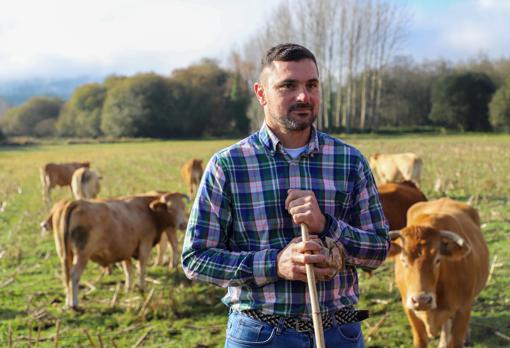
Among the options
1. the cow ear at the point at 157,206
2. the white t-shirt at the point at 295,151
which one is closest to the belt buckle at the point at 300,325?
the white t-shirt at the point at 295,151

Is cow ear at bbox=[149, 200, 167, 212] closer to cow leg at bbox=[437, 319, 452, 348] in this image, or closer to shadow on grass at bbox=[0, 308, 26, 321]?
shadow on grass at bbox=[0, 308, 26, 321]

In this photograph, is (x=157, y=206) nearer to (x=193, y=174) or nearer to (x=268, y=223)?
(x=268, y=223)

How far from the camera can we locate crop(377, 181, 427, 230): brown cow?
846cm

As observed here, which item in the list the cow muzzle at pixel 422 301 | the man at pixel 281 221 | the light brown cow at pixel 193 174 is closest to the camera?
the man at pixel 281 221

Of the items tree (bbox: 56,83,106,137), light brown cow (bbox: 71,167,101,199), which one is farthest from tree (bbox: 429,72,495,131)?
light brown cow (bbox: 71,167,101,199)

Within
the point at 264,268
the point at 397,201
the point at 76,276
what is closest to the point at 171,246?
the point at 76,276

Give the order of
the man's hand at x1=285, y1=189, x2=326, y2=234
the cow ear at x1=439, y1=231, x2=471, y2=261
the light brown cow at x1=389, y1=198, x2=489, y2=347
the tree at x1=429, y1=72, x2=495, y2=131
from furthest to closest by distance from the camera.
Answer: the tree at x1=429, y1=72, x2=495, y2=131
the cow ear at x1=439, y1=231, x2=471, y2=261
the light brown cow at x1=389, y1=198, x2=489, y2=347
the man's hand at x1=285, y1=189, x2=326, y2=234

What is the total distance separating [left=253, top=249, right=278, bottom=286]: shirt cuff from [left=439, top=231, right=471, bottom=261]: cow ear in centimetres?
330

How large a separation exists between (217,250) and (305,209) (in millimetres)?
457

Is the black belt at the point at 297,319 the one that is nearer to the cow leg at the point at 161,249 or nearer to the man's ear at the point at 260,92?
the man's ear at the point at 260,92

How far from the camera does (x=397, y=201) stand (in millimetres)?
8617

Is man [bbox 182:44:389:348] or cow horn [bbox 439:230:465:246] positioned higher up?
man [bbox 182:44:389:348]

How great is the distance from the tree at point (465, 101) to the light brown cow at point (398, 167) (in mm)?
45994

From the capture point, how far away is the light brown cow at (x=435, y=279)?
16.3 ft
